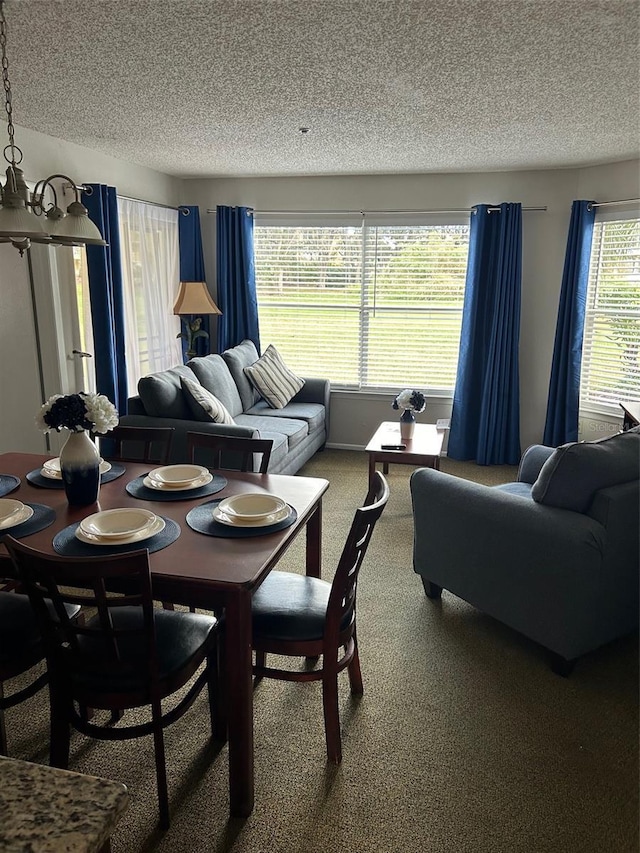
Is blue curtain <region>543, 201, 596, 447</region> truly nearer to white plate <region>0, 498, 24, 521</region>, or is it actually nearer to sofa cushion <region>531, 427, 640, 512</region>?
sofa cushion <region>531, 427, 640, 512</region>

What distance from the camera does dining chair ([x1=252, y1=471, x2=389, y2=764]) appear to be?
1920 millimetres

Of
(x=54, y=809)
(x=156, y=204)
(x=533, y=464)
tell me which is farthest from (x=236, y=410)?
(x=54, y=809)

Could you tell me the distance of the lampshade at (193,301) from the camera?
5328 mm

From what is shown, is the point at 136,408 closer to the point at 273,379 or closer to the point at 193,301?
the point at 273,379

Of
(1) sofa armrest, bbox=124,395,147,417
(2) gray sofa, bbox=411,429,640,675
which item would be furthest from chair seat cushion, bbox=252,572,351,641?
(1) sofa armrest, bbox=124,395,147,417

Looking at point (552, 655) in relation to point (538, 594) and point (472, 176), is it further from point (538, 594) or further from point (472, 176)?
point (472, 176)

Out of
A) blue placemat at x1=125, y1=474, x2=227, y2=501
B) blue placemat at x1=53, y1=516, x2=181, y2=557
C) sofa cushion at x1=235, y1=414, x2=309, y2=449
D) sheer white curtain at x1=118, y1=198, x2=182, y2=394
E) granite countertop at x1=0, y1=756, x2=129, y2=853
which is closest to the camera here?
granite countertop at x1=0, y1=756, x2=129, y2=853

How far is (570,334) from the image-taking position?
499 cm

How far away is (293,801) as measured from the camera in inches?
74.4

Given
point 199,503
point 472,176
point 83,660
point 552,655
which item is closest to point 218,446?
point 199,503

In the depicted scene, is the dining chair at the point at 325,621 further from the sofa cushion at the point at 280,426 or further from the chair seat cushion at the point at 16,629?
the sofa cushion at the point at 280,426

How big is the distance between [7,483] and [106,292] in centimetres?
231

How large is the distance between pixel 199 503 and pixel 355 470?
3.07 m

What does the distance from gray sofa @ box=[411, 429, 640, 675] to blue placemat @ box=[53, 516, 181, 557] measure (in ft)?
4.45
